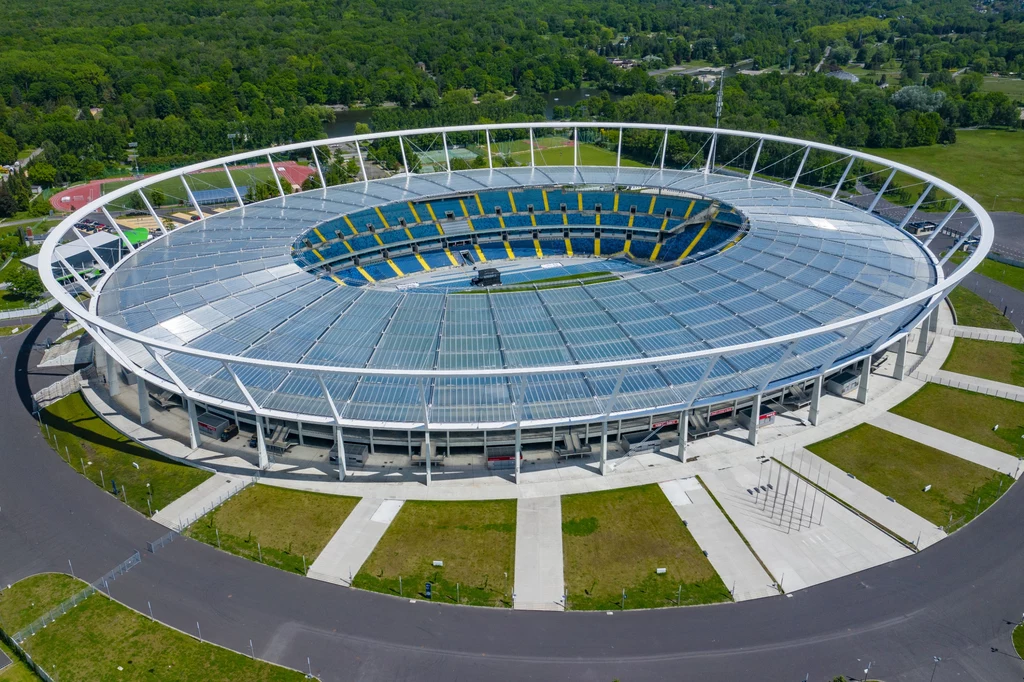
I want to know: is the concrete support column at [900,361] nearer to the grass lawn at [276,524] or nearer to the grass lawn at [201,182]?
the grass lawn at [276,524]

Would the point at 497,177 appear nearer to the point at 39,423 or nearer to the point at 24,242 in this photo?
the point at 39,423

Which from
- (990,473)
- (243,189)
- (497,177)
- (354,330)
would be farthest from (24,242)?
(990,473)

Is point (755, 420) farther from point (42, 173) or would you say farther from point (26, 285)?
point (42, 173)

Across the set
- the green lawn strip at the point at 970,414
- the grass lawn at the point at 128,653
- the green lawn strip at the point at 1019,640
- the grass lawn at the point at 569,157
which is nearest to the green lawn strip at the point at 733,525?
the green lawn strip at the point at 1019,640

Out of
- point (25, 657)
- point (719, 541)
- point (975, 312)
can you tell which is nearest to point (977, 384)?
point (975, 312)

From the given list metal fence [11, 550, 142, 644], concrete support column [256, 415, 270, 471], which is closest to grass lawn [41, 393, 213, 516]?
concrete support column [256, 415, 270, 471]
